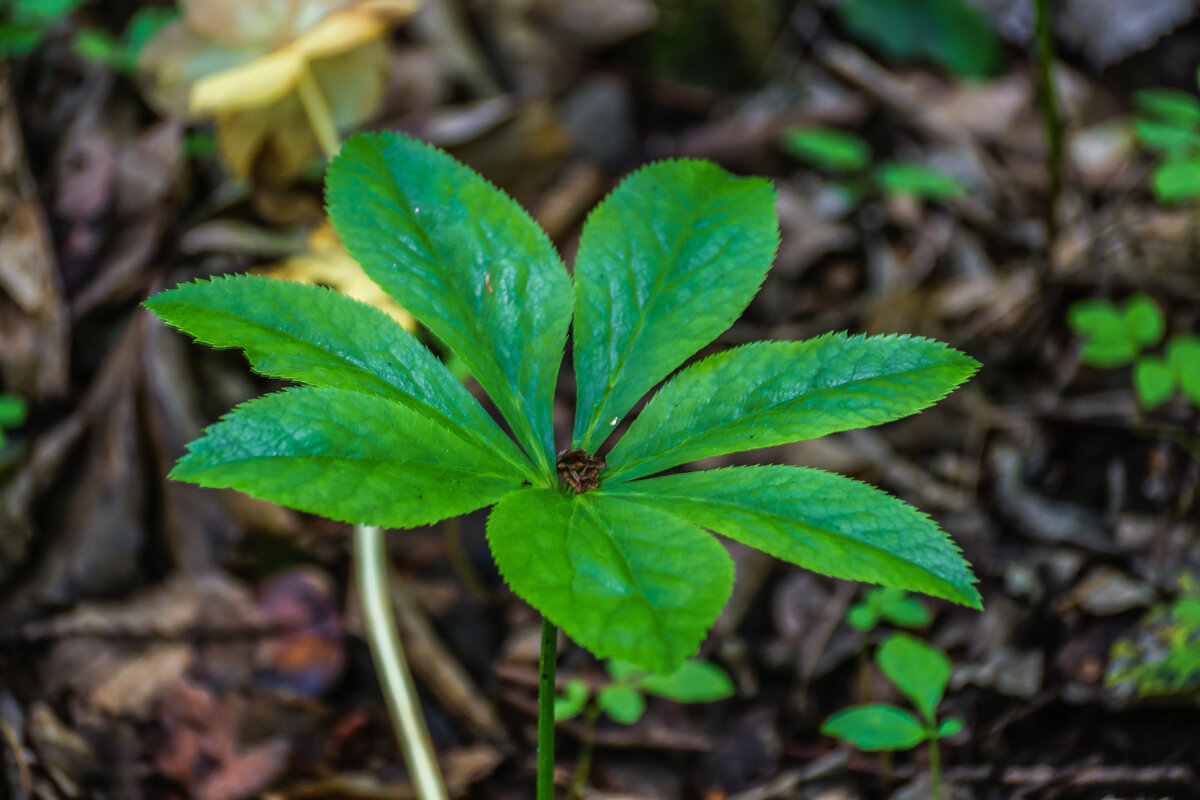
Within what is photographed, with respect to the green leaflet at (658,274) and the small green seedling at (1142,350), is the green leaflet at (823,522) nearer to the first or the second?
the green leaflet at (658,274)

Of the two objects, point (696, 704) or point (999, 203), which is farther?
point (999, 203)

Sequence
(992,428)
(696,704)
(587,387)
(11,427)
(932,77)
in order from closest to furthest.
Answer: (587,387) → (696,704) → (11,427) → (992,428) → (932,77)

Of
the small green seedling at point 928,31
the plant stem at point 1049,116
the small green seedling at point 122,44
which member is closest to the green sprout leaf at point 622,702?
the plant stem at point 1049,116

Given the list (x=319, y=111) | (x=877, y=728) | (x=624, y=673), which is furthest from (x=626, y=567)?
(x=319, y=111)

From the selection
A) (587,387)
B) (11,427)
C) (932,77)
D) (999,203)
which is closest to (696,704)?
(587,387)

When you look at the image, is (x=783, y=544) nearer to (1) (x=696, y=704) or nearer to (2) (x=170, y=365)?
(1) (x=696, y=704)

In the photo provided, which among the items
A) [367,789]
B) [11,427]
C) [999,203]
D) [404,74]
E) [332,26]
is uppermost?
[404,74]

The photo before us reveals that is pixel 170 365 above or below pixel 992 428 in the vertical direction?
above
